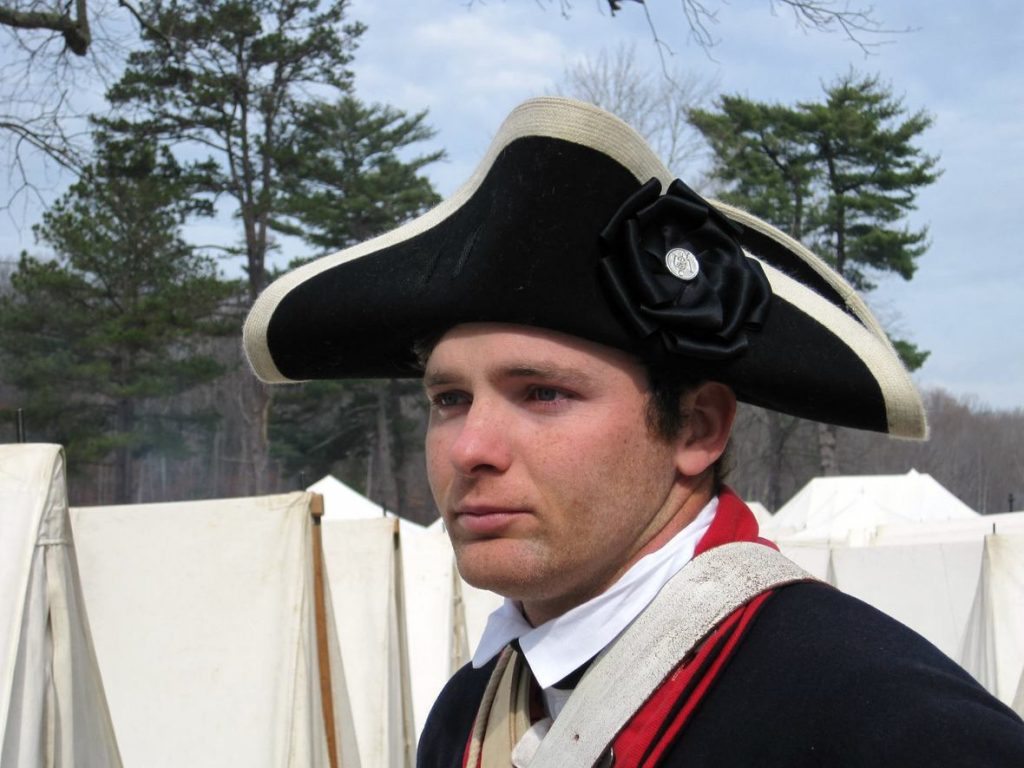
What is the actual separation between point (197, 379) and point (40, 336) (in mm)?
3264

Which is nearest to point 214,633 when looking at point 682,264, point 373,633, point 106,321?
point 373,633

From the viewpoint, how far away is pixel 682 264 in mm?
1378

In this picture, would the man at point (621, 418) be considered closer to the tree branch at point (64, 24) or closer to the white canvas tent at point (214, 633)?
the white canvas tent at point (214, 633)

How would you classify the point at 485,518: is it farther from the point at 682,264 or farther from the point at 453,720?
the point at 453,720

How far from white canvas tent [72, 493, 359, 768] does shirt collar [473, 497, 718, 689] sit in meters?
4.18

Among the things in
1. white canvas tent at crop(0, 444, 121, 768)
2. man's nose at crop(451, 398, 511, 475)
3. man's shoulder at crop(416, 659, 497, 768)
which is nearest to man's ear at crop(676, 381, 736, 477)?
man's nose at crop(451, 398, 511, 475)

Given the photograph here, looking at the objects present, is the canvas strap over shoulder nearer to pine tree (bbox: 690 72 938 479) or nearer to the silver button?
the silver button

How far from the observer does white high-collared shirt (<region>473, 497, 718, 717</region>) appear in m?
1.36

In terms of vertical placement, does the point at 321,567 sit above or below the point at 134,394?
below

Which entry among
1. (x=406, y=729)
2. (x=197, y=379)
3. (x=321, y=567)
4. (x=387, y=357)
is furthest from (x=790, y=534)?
(x=387, y=357)

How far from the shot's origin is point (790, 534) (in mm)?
14852

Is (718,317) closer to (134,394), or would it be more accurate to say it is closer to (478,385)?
(478,385)

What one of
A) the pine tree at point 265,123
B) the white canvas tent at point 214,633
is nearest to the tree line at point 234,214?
the pine tree at point 265,123

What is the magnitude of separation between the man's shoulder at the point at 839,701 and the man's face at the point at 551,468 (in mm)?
204
